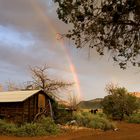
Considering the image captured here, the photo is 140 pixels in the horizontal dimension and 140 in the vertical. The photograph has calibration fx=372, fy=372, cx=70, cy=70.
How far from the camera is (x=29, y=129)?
2866 cm

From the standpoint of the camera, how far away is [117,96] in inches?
2124

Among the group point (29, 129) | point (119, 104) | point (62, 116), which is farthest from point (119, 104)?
point (29, 129)

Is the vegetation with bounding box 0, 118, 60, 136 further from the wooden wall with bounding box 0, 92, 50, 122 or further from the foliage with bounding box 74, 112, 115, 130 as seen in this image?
the foliage with bounding box 74, 112, 115, 130

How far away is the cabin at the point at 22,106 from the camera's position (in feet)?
108

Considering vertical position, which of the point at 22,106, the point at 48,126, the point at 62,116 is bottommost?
the point at 48,126

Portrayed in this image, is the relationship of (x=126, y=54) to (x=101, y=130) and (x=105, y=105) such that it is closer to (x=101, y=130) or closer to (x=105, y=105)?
(x=101, y=130)

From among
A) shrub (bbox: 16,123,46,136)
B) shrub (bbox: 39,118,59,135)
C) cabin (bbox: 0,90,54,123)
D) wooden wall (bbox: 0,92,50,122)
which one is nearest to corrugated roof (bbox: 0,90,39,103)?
cabin (bbox: 0,90,54,123)

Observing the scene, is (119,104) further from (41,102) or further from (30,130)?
(30,130)

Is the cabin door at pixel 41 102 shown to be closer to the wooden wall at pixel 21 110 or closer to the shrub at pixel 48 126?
the wooden wall at pixel 21 110

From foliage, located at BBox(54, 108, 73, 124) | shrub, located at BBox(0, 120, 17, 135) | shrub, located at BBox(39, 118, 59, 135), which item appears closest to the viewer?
shrub, located at BBox(0, 120, 17, 135)

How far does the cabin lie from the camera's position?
3281 cm

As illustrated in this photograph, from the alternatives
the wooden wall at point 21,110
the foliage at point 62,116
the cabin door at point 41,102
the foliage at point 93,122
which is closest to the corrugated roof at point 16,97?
the wooden wall at point 21,110

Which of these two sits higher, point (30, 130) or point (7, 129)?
point (7, 129)

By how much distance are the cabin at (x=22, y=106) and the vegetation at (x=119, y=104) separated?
19.4 m
